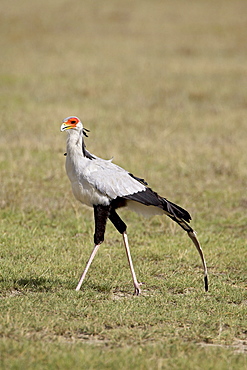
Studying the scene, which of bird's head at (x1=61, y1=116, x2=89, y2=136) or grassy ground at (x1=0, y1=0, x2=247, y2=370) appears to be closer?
grassy ground at (x1=0, y1=0, x2=247, y2=370)

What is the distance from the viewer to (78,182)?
5.54 meters

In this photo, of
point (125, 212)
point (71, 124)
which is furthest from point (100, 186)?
point (125, 212)

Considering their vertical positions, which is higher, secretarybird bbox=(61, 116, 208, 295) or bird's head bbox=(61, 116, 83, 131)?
bird's head bbox=(61, 116, 83, 131)

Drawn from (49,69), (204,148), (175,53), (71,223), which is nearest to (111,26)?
(175,53)

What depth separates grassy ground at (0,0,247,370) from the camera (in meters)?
4.46

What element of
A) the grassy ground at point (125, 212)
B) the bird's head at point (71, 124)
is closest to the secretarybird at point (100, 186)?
the bird's head at point (71, 124)

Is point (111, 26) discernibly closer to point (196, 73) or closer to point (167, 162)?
point (196, 73)

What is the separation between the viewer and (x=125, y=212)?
8992 mm

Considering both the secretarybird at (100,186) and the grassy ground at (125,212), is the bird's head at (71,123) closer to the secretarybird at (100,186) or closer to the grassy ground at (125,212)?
the secretarybird at (100,186)

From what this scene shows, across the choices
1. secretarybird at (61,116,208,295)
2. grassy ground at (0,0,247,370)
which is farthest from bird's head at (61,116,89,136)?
grassy ground at (0,0,247,370)

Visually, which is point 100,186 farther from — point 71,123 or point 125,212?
point 125,212

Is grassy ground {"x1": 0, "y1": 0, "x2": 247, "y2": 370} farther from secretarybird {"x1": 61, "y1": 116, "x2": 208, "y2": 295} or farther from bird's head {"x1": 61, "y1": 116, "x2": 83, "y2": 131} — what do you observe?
bird's head {"x1": 61, "y1": 116, "x2": 83, "y2": 131}

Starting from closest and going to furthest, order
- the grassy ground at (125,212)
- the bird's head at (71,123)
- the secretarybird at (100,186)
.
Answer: the grassy ground at (125,212)
the secretarybird at (100,186)
the bird's head at (71,123)

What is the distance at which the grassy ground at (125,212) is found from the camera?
446 centimetres
